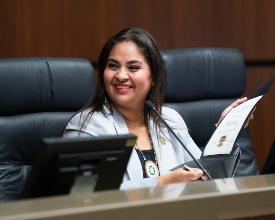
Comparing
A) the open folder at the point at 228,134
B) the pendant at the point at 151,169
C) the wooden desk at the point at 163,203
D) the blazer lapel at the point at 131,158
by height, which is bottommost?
the pendant at the point at 151,169

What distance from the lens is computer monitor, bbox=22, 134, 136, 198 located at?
1.30m

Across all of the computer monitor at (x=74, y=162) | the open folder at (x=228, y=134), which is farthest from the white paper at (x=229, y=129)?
the computer monitor at (x=74, y=162)

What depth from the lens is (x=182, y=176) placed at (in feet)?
6.68

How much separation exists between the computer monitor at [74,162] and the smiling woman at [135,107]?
94 centimetres

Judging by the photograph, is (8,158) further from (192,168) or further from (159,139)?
(192,168)

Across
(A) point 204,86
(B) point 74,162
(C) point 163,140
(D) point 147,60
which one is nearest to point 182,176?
(C) point 163,140

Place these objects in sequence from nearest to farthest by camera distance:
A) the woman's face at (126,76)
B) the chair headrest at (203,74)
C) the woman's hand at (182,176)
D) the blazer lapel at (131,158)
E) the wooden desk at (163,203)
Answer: the wooden desk at (163,203) < the woman's hand at (182,176) < the blazer lapel at (131,158) < the woman's face at (126,76) < the chair headrest at (203,74)

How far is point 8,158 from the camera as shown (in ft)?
7.81

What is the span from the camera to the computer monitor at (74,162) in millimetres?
1296

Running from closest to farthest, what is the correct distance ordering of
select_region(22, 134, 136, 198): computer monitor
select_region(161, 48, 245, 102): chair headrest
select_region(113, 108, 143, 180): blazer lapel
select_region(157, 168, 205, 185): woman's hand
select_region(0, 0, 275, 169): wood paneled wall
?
select_region(22, 134, 136, 198): computer monitor, select_region(157, 168, 205, 185): woman's hand, select_region(113, 108, 143, 180): blazer lapel, select_region(161, 48, 245, 102): chair headrest, select_region(0, 0, 275, 169): wood paneled wall

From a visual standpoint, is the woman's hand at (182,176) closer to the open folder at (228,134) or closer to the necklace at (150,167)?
the open folder at (228,134)

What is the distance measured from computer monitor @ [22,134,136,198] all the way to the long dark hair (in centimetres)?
Answer: 107

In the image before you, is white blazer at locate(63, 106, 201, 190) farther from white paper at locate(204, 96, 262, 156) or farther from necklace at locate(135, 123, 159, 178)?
white paper at locate(204, 96, 262, 156)

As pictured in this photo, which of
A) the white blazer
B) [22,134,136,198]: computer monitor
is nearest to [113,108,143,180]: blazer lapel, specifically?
the white blazer
